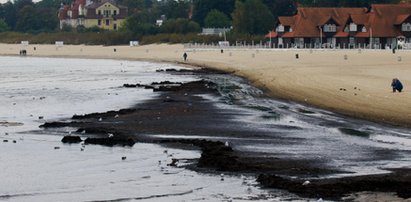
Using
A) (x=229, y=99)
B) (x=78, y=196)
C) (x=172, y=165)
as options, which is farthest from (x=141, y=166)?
(x=229, y=99)

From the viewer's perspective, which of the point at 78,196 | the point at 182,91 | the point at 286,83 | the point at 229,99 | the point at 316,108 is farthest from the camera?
the point at 286,83

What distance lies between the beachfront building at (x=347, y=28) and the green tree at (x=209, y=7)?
105ft

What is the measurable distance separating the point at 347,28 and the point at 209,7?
4573cm

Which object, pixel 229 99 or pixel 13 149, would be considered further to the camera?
pixel 229 99

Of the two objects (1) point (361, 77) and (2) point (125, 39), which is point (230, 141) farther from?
(2) point (125, 39)

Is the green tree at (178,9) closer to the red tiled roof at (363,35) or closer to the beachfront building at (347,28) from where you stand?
the beachfront building at (347,28)

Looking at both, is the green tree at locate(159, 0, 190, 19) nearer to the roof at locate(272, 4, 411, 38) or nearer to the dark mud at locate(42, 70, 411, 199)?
the roof at locate(272, 4, 411, 38)

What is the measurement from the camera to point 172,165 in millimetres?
25641

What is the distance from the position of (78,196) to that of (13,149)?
9.24 metres

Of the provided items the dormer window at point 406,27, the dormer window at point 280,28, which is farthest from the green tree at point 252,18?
the dormer window at point 406,27

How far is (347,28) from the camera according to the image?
127188mm

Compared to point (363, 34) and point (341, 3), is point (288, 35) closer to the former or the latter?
point (363, 34)

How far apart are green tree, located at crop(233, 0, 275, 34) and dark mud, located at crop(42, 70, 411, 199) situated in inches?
3536

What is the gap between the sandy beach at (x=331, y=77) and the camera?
40.8 m
